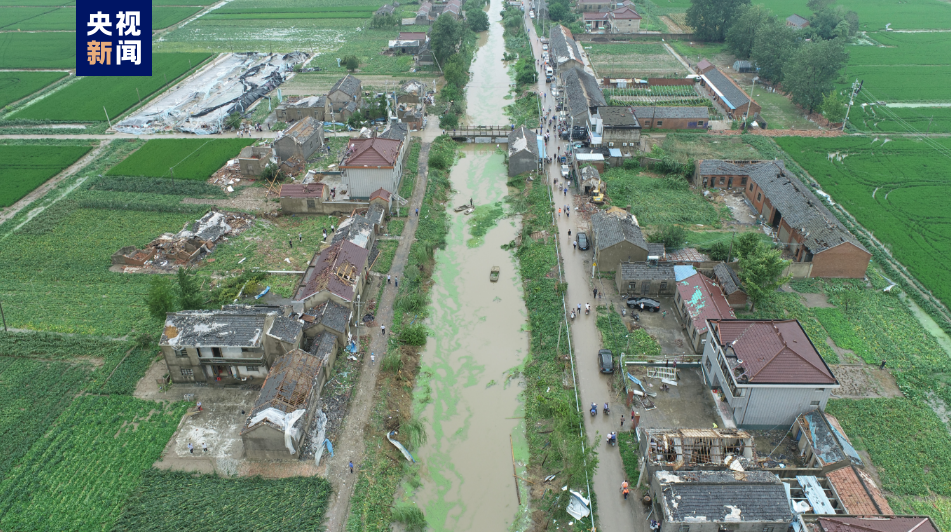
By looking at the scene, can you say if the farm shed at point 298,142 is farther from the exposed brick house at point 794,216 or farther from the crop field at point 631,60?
the crop field at point 631,60

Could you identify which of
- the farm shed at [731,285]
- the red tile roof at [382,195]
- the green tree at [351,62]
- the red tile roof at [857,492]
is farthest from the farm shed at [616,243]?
the green tree at [351,62]

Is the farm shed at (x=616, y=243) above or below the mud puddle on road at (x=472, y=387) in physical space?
above

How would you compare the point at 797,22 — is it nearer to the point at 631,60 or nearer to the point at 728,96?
the point at 631,60

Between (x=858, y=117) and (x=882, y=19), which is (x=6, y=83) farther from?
(x=882, y=19)

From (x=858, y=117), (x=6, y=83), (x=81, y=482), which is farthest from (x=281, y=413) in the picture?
(x=6, y=83)

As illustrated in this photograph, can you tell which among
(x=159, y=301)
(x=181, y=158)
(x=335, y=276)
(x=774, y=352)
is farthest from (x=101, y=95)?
(x=774, y=352)

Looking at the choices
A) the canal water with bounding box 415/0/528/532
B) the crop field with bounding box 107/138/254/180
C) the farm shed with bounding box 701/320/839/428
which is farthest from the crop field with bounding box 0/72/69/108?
the farm shed with bounding box 701/320/839/428

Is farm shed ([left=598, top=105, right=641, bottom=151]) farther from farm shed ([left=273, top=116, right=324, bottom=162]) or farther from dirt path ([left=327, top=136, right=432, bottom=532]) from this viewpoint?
farm shed ([left=273, top=116, right=324, bottom=162])

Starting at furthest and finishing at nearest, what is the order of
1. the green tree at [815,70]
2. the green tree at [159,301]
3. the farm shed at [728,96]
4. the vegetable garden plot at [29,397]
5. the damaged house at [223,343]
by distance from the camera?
the farm shed at [728,96]
the green tree at [815,70]
the green tree at [159,301]
the damaged house at [223,343]
the vegetable garden plot at [29,397]
